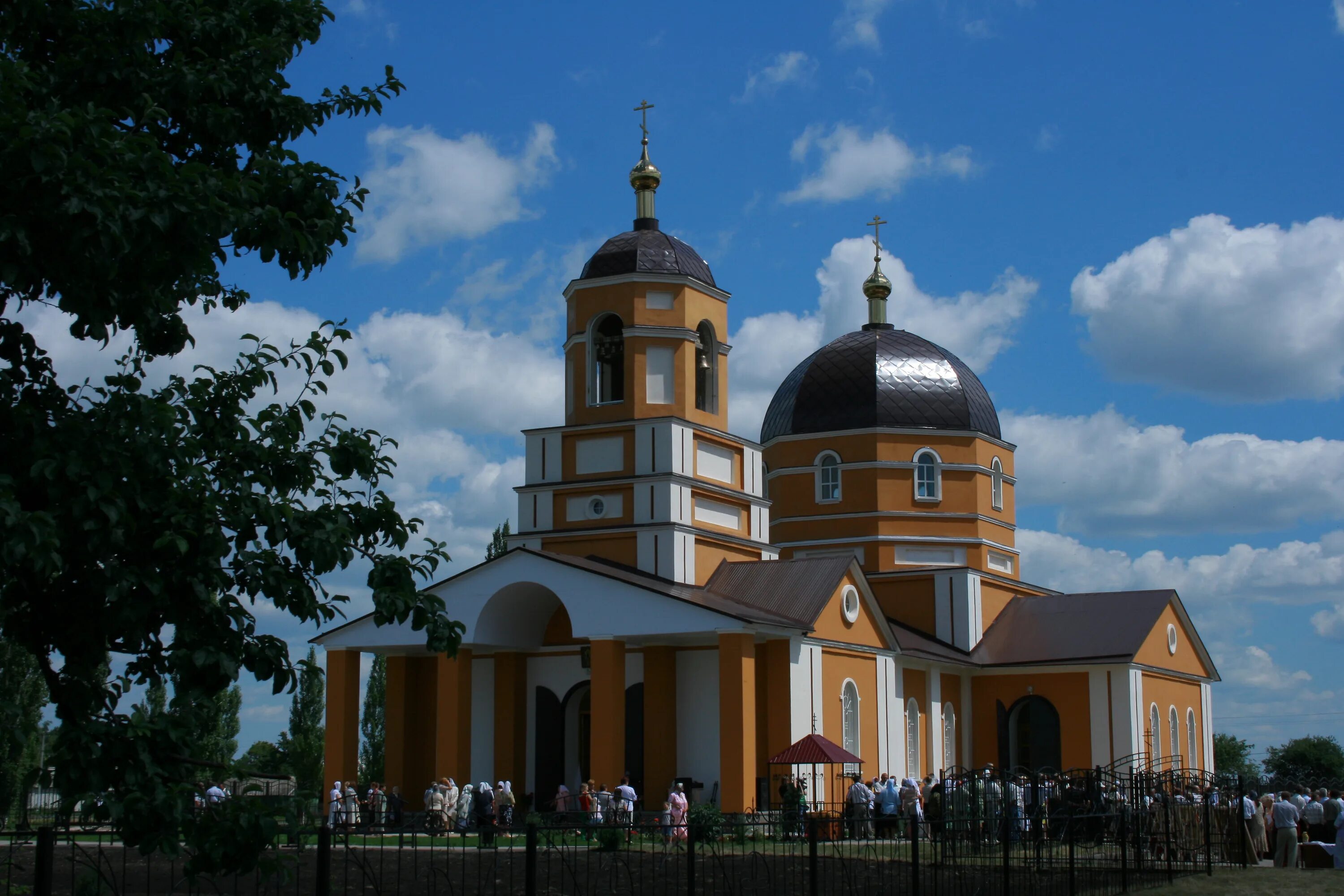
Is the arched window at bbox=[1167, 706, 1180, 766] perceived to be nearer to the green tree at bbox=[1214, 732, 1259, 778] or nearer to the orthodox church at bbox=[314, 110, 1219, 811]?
the orthodox church at bbox=[314, 110, 1219, 811]

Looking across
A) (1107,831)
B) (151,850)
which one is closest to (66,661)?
(151,850)

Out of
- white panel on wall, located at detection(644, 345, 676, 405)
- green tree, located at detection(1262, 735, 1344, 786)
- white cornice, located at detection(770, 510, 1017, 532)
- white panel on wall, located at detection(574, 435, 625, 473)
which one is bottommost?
green tree, located at detection(1262, 735, 1344, 786)

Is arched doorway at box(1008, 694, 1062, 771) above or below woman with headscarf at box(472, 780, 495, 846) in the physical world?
above

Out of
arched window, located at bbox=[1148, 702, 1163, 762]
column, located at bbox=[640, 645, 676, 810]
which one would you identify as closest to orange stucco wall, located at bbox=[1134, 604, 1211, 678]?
arched window, located at bbox=[1148, 702, 1163, 762]

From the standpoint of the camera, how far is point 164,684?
27.8 feet

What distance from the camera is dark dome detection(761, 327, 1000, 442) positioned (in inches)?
1539

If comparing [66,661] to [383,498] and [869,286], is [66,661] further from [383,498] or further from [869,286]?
[869,286]

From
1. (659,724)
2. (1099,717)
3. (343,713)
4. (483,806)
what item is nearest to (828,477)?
(1099,717)

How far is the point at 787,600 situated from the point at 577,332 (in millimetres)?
7448

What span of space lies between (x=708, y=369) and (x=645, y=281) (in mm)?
2496

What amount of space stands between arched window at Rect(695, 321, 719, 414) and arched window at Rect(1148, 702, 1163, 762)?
1273 cm

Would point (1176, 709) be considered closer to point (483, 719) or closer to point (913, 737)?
point (913, 737)

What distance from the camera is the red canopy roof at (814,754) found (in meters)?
25.9

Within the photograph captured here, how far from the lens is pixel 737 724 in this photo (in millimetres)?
26031
